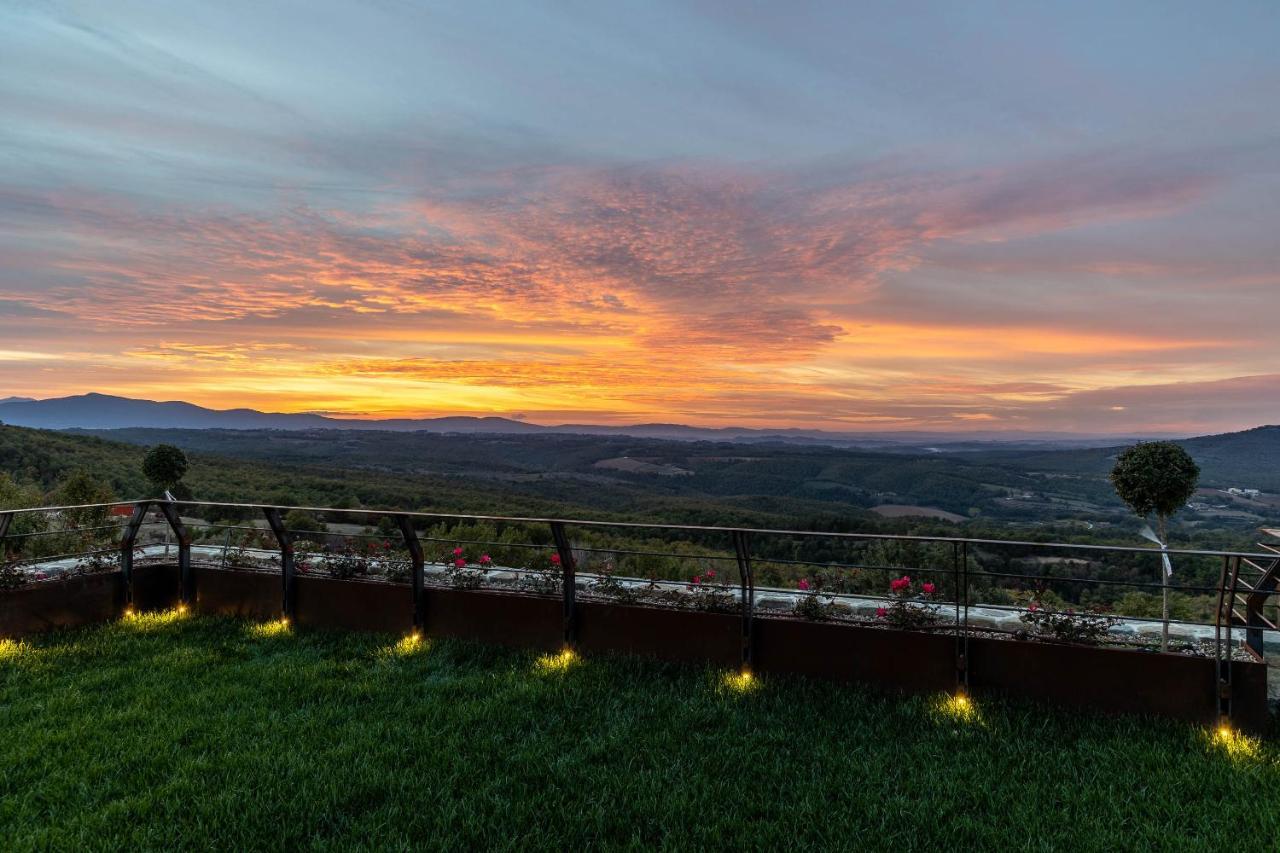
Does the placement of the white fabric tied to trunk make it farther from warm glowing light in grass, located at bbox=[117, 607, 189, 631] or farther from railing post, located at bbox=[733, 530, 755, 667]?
warm glowing light in grass, located at bbox=[117, 607, 189, 631]

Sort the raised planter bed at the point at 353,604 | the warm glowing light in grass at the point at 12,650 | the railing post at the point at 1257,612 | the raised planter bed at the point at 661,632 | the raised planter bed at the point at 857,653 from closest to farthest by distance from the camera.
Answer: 1. the railing post at the point at 1257,612
2. the raised planter bed at the point at 857,653
3. the raised planter bed at the point at 661,632
4. the warm glowing light in grass at the point at 12,650
5. the raised planter bed at the point at 353,604

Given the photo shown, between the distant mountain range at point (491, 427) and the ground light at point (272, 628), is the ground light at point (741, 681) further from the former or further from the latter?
the distant mountain range at point (491, 427)

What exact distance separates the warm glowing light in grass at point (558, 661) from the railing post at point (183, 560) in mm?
5034

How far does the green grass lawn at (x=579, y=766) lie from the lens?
3.22 meters

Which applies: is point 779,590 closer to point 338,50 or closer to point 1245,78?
point 1245,78

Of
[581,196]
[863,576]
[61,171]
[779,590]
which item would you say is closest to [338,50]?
[581,196]

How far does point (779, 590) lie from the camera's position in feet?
22.6

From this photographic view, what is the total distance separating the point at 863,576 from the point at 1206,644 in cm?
283

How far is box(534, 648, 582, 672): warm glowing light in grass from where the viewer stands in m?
5.71

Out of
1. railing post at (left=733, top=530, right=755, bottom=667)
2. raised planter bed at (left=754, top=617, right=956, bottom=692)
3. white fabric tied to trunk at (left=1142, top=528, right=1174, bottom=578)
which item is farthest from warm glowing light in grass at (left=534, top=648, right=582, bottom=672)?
white fabric tied to trunk at (left=1142, top=528, right=1174, bottom=578)

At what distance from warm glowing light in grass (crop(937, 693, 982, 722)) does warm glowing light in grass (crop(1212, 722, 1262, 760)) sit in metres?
1.40

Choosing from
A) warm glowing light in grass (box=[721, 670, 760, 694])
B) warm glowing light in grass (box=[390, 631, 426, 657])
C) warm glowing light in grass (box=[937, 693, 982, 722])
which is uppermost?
warm glowing light in grass (box=[937, 693, 982, 722])

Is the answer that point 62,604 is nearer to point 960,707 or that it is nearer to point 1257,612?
point 960,707

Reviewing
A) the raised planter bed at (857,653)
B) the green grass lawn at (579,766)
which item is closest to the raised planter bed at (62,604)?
the green grass lawn at (579,766)
